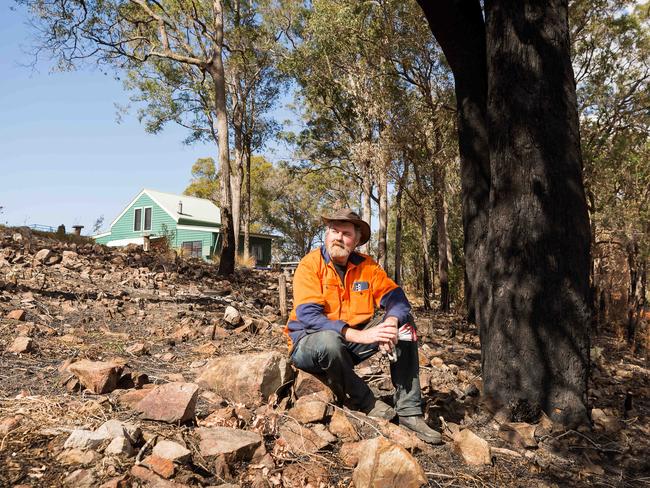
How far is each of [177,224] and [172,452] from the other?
1203 inches

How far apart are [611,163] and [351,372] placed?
1322 cm

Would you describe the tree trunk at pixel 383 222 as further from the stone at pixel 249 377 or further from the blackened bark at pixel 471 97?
the stone at pixel 249 377

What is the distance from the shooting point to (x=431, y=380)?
15.7 ft

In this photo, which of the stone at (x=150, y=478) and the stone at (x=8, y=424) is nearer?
the stone at (x=150, y=478)

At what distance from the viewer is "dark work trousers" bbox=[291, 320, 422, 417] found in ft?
11.1

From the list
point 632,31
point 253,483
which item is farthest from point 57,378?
point 632,31

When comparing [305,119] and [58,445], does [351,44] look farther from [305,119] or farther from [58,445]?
[58,445]

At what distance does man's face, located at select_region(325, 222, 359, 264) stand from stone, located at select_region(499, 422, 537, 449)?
1.67 metres

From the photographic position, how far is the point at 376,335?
10.8ft

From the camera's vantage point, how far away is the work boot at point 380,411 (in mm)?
3508

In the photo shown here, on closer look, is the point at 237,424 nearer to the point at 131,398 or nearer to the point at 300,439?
the point at 300,439

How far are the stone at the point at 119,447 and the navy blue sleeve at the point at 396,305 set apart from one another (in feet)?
5.74

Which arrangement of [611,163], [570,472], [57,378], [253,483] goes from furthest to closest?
1. [611,163]
2. [57,378]
3. [570,472]
4. [253,483]

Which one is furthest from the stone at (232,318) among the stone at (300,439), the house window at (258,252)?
the house window at (258,252)
